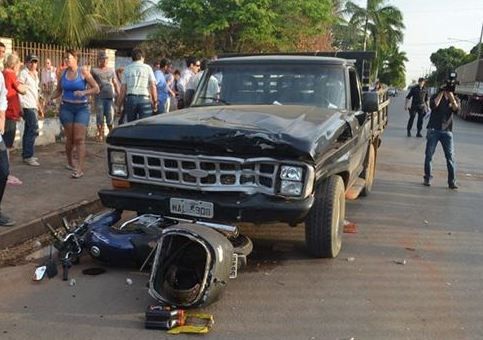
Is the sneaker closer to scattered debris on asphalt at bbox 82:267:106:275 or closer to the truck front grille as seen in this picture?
scattered debris on asphalt at bbox 82:267:106:275

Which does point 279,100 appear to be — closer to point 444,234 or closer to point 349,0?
point 444,234

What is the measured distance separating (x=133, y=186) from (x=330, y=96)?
2410mm

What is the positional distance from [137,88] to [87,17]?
543 inches

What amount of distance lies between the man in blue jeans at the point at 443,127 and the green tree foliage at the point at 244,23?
14657 millimetres

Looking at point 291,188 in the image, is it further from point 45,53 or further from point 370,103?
point 45,53

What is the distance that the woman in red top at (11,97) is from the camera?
27.3 feet

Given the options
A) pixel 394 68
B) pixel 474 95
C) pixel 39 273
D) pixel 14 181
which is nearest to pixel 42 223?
pixel 39 273

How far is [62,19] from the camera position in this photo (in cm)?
1875

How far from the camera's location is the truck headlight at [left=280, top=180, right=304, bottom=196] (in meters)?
4.62

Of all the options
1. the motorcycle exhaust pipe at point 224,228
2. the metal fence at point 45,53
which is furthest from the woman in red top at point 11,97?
the motorcycle exhaust pipe at point 224,228

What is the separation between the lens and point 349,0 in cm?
5375

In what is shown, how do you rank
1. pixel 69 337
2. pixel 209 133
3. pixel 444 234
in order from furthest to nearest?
1. pixel 444 234
2. pixel 209 133
3. pixel 69 337

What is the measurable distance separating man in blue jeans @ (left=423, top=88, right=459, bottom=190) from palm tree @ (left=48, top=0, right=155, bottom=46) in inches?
512

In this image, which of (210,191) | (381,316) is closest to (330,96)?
(210,191)
